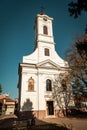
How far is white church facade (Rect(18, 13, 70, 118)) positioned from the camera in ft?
77.0

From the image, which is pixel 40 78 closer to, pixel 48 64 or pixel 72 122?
pixel 48 64

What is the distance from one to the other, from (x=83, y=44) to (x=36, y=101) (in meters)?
18.5

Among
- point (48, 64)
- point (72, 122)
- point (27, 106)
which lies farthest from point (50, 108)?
point (72, 122)

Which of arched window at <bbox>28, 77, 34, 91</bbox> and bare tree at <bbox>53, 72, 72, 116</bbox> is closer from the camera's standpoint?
arched window at <bbox>28, 77, 34, 91</bbox>

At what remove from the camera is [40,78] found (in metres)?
25.5

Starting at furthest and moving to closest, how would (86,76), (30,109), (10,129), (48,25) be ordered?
(48,25) < (30,109) < (86,76) < (10,129)

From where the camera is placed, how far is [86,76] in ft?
61.9

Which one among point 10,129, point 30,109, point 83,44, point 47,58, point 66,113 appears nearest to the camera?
point 83,44

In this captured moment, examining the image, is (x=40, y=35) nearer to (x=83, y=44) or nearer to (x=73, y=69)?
(x=73, y=69)

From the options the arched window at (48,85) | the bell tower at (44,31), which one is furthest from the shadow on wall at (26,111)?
the bell tower at (44,31)

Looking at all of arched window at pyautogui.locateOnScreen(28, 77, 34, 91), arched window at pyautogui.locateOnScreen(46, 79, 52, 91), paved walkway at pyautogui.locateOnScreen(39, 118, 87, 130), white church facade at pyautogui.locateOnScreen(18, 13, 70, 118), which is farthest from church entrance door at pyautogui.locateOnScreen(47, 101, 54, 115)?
paved walkway at pyautogui.locateOnScreen(39, 118, 87, 130)

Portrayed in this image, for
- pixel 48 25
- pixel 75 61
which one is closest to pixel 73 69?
pixel 75 61

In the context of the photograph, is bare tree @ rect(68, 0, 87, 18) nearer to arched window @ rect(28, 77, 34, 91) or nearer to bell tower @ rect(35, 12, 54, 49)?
arched window @ rect(28, 77, 34, 91)

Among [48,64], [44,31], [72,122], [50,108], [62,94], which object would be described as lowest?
[72,122]
